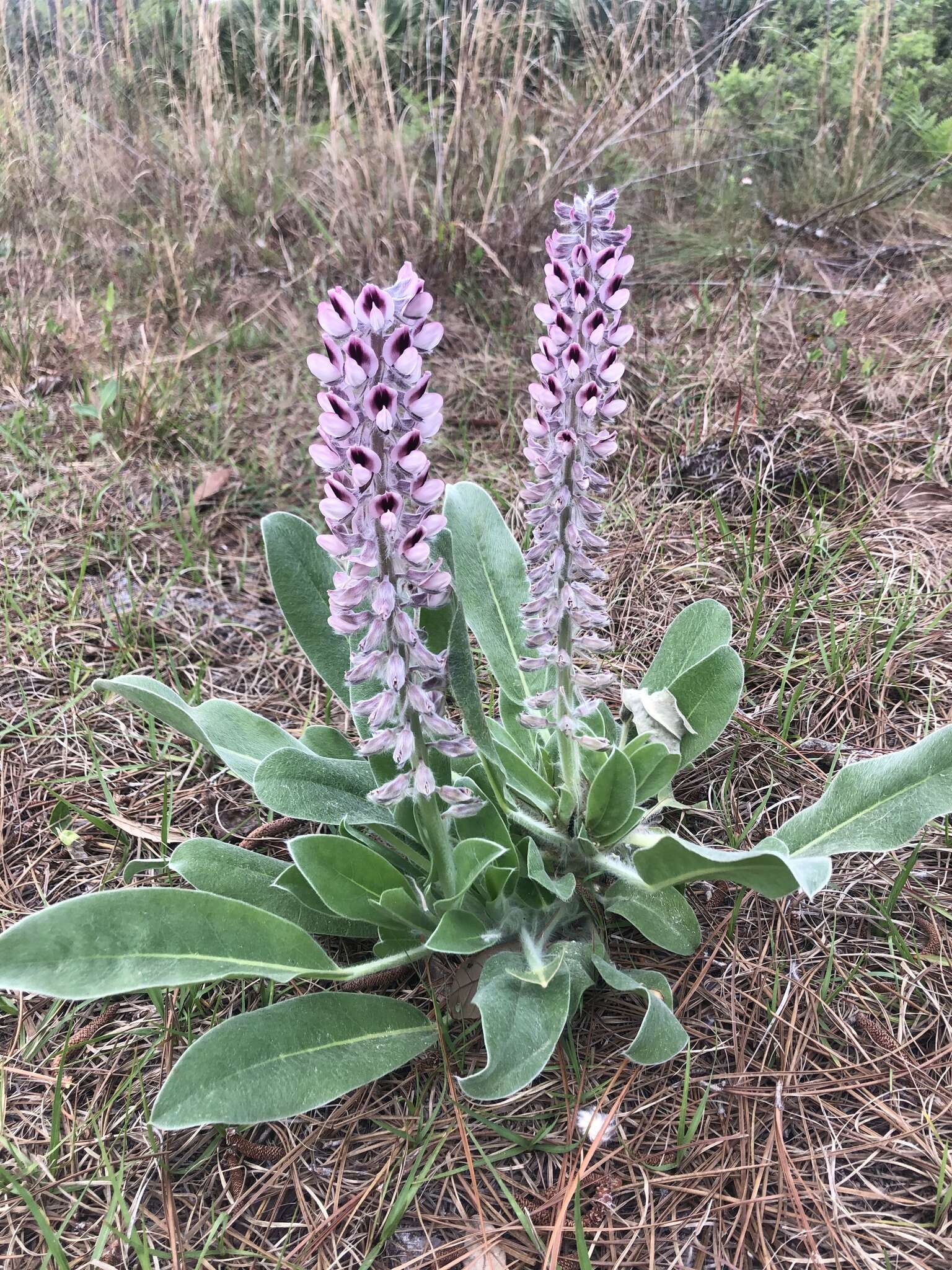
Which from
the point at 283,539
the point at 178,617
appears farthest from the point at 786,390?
the point at 178,617

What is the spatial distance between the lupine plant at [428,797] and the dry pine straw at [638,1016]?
170 mm

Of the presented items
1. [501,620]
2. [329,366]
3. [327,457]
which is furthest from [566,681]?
[329,366]

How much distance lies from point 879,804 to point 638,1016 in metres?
0.68

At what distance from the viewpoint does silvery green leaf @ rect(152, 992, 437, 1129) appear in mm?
1489

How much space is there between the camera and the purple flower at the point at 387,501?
1.32 m

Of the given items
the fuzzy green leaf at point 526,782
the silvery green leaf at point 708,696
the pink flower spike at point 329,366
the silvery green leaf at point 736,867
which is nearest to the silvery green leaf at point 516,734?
the fuzzy green leaf at point 526,782

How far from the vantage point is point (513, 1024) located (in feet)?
5.25

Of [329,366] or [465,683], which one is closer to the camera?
[329,366]

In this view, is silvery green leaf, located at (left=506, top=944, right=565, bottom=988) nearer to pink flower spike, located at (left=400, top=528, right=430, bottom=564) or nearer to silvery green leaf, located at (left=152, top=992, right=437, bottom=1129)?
silvery green leaf, located at (left=152, top=992, right=437, bottom=1129)

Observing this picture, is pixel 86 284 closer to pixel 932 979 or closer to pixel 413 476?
pixel 413 476

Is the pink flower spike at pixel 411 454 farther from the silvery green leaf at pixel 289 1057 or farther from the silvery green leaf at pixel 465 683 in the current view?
the silvery green leaf at pixel 289 1057

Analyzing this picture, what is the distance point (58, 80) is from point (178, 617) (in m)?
5.27

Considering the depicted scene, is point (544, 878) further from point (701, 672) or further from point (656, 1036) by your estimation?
point (701, 672)

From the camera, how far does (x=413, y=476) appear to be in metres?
1.40
